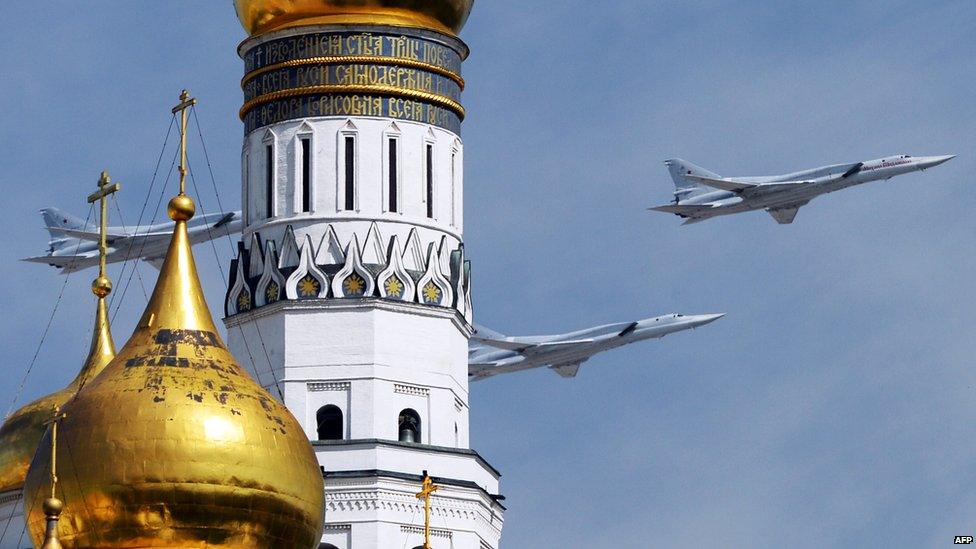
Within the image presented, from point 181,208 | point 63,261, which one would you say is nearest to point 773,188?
point 63,261

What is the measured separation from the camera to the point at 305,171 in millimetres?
54500

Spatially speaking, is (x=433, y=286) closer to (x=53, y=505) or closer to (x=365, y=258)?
(x=365, y=258)

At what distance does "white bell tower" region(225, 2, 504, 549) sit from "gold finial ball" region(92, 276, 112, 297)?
4.86m

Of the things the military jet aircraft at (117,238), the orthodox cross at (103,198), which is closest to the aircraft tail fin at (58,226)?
the military jet aircraft at (117,238)

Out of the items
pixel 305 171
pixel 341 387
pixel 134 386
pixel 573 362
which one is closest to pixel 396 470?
pixel 341 387

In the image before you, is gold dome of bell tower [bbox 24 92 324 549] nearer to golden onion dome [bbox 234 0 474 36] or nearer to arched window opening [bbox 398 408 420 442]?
arched window opening [bbox 398 408 420 442]

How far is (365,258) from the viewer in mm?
53875

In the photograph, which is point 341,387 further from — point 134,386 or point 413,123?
point 134,386

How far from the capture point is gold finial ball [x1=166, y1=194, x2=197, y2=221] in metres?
43.4

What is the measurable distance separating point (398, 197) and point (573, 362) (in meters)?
37.9

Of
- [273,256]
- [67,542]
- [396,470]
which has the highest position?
[273,256]

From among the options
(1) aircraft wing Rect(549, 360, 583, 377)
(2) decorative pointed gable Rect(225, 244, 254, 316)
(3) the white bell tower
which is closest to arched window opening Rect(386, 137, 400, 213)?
(3) the white bell tower

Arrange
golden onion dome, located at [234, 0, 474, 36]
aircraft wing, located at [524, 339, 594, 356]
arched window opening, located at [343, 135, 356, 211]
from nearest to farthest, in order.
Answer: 1. arched window opening, located at [343, 135, 356, 211]
2. golden onion dome, located at [234, 0, 474, 36]
3. aircraft wing, located at [524, 339, 594, 356]

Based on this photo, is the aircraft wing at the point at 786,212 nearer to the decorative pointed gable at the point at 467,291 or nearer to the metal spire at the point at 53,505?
the decorative pointed gable at the point at 467,291
